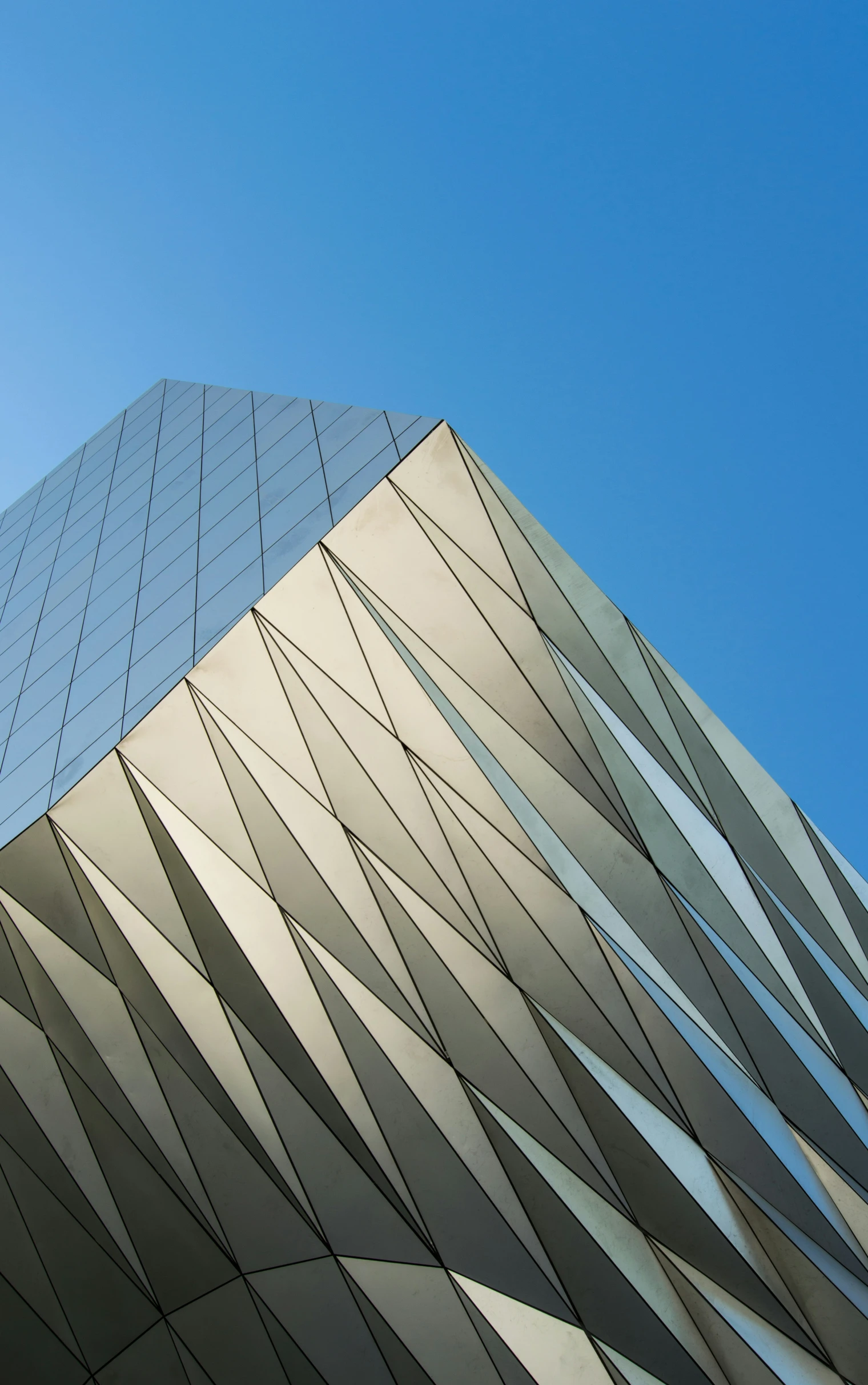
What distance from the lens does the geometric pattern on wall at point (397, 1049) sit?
1436 centimetres

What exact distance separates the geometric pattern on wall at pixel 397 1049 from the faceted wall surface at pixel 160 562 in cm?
72

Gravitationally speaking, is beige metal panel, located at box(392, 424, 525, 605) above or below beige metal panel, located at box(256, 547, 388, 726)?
above

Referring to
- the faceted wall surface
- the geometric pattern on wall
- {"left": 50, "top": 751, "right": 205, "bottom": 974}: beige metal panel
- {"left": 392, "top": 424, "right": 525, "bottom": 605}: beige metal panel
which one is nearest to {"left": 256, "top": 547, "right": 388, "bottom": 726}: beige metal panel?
the geometric pattern on wall

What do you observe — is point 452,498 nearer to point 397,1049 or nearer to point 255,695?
point 255,695

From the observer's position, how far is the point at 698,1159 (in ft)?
52.6

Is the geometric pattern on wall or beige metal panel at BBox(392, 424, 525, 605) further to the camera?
beige metal panel at BBox(392, 424, 525, 605)

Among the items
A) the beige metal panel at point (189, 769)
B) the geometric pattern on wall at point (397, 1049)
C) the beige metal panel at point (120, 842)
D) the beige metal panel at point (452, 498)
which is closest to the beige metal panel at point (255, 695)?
the geometric pattern on wall at point (397, 1049)

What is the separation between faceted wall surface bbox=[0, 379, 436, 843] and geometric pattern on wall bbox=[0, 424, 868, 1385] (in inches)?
28.4

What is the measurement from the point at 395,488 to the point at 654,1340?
1422 cm

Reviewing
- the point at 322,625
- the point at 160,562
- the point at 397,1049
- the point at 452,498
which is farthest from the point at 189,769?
the point at 160,562

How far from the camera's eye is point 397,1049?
15078mm

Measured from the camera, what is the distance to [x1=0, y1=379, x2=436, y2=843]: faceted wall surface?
49.5 feet

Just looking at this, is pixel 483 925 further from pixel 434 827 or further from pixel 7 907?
pixel 7 907

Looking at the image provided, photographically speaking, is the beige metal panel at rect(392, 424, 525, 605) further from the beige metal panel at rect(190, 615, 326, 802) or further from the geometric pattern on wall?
the beige metal panel at rect(190, 615, 326, 802)
